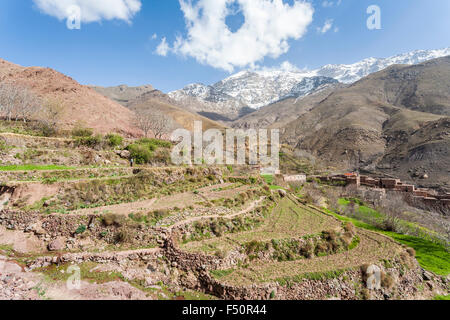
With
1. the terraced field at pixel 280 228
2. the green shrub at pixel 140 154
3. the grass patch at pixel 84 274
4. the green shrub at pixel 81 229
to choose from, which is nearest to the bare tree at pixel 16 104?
the green shrub at pixel 140 154

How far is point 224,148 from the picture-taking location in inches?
2037

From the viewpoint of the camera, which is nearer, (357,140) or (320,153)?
(357,140)

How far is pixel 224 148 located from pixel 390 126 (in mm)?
65791

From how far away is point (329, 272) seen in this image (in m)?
8.49

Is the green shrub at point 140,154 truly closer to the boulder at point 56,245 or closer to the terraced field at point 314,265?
the boulder at point 56,245

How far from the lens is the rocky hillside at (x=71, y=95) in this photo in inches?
1505

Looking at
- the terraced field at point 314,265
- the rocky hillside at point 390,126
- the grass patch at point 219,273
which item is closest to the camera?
the terraced field at point 314,265

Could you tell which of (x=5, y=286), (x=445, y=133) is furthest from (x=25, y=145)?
(x=445, y=133)

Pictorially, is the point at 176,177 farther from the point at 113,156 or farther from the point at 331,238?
the point at 331,238

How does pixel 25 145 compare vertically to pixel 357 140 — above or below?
below

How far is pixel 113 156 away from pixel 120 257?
13.8 meters

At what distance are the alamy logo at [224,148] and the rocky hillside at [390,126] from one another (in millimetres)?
24313

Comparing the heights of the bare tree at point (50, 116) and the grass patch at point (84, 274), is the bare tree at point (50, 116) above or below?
above
